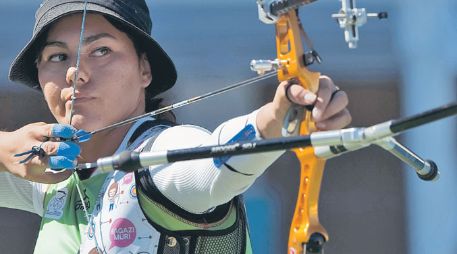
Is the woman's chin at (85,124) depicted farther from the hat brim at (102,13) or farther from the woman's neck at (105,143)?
the hat brim at (102,13)

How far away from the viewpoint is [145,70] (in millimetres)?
2195

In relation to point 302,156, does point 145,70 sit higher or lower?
higher

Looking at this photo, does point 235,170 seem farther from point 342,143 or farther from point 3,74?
point 3,74

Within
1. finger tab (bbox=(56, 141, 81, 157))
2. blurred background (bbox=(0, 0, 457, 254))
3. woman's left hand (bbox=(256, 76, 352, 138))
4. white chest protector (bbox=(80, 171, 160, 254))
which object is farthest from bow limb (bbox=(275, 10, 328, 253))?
blurred background (bbox=(0, 0, 457, 254))

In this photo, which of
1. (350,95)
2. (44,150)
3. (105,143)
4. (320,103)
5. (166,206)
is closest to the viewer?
(320,103)

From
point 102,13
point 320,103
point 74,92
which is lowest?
point 320,103

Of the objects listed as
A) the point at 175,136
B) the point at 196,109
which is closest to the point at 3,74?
the point at 196,109

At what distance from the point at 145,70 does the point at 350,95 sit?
1.74 metres

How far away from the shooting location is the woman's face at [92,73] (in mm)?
2051

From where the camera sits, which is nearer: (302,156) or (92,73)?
(302,156)

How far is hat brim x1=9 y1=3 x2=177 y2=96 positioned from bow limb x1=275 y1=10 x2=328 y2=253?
1.65ft

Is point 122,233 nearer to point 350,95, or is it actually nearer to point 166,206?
point 166,206

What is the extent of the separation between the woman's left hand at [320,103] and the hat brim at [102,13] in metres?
0.59

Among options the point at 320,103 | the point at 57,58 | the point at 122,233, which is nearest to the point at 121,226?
the point at 122,233
